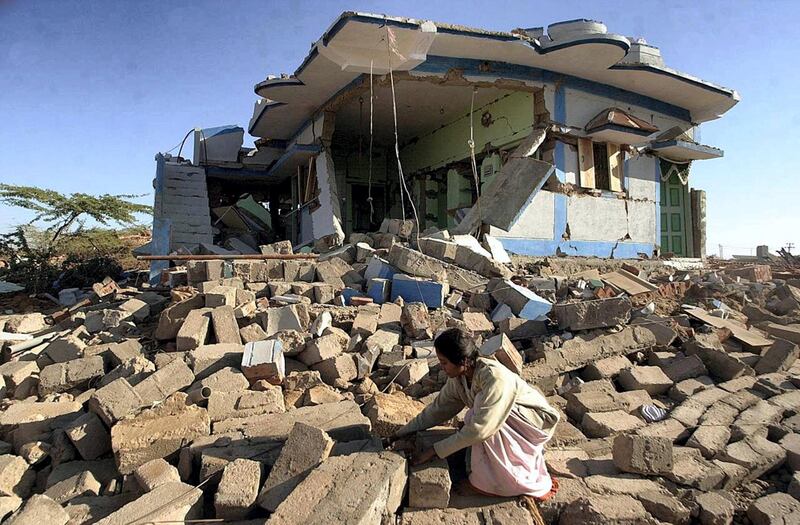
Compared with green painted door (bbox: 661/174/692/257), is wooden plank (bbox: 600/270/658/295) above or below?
below

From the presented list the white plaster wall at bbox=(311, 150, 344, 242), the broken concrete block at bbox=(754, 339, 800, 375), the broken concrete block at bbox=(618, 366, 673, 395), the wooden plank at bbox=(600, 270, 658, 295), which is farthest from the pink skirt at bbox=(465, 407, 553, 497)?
the white plaster wall at bbox=(311, 150, 344, 242)

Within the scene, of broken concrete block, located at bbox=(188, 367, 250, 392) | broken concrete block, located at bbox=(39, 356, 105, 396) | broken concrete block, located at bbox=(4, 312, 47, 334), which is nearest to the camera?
broken concrete block, located at bbox=(188, 367, 250, 392)

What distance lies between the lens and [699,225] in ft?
42.2

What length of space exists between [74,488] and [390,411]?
7.10ft

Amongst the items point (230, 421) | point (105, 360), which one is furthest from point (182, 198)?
point (230, 421)

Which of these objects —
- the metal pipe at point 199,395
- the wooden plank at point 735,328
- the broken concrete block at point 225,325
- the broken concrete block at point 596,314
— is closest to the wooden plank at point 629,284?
the wooden plank at point 735,328

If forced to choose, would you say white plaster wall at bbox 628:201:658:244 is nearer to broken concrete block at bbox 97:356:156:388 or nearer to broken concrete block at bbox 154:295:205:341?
broken concrete block at bbox 154:295:205:341

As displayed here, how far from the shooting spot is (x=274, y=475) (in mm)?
2600

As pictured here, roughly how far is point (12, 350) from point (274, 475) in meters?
5.00

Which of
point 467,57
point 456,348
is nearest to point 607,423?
point 456,348

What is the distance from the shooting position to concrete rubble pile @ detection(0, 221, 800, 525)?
261cm

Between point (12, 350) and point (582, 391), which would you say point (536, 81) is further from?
point (12, 350)

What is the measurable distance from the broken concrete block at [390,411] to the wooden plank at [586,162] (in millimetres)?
8228

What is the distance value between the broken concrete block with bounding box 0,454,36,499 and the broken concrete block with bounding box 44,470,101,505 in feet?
0.95
